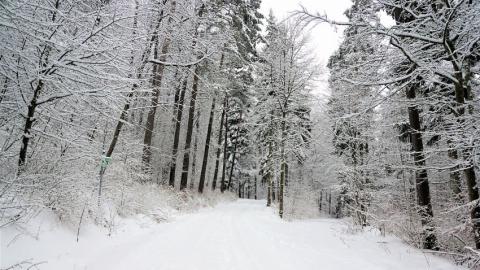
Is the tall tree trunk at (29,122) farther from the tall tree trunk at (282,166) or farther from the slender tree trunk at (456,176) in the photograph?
the tall tree trunk at (282,166)

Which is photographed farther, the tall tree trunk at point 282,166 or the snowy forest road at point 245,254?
the tall tree trunk at point 282,166

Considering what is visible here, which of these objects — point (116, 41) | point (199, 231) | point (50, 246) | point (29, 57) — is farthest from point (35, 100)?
point (199, 231)

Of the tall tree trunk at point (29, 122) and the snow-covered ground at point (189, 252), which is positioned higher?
the tall tree trunk at point (29, 122)

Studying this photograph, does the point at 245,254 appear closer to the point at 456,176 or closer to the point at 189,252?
the point at 189,252

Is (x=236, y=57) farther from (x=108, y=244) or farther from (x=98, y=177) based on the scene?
(x=108, y=244)

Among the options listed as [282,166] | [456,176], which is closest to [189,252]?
[456,176]

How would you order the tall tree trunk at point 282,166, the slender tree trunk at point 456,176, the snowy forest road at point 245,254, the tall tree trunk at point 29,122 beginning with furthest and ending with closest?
1. the tall tree trunk at point 282,166
2. the slender tree trunk at point 456,176
3. the snowy forest road at point 245,254
4. the tall tree trunk at point 29,122

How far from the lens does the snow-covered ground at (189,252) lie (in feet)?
13.7

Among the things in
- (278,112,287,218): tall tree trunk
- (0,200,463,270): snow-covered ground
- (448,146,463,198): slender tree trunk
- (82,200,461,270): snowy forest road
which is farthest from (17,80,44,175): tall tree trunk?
(278,112,287,218): tall tree trunk

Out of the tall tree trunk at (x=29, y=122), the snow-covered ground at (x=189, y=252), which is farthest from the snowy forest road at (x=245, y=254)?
the tall tree trunk at (x=29, y=122)

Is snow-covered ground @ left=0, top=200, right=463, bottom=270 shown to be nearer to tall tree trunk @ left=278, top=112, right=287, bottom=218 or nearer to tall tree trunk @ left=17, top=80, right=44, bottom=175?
tall tree trunk @ left=17, top=80, right=44, bottom=175

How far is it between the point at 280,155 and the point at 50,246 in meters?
11.6

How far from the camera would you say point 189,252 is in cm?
546

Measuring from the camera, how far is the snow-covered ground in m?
4.18
